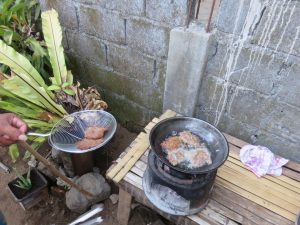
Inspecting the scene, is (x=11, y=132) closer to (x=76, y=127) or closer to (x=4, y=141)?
(x=4, y=141)

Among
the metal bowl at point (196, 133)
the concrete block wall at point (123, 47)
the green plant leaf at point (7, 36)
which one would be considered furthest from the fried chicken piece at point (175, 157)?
the green plant leaf at point (7, 36)

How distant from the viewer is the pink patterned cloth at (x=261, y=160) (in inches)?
87.6

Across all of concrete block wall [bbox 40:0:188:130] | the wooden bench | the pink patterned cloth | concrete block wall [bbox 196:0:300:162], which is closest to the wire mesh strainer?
the wooden bench

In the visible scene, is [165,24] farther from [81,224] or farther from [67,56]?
[81,224]

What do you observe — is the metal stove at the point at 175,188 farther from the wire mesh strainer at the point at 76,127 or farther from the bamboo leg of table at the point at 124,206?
the wire mesh strainer at the point at 76,127

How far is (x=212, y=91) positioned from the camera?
8.13 feet

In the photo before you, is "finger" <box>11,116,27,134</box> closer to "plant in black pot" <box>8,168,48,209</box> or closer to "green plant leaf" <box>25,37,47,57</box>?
"plant in black pot" <box>8,168,48,209</box>

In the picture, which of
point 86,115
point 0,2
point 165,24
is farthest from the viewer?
point 0,2

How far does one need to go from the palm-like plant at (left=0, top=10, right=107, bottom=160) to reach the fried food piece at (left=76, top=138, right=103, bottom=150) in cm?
41

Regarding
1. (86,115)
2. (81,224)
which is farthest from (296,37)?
(81,224)

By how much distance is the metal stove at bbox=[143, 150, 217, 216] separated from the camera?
1.73m

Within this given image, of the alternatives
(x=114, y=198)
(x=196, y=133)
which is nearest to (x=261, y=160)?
(x=196, y=133)

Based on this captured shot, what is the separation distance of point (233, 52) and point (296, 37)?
467 mm

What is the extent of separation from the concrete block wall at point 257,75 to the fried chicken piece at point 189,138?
66 cm
